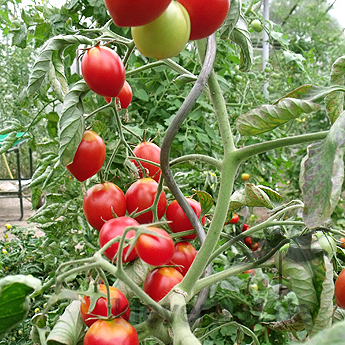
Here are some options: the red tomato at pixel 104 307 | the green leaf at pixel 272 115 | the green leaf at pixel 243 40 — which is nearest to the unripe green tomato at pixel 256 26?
the green leaf at pixel 243 40

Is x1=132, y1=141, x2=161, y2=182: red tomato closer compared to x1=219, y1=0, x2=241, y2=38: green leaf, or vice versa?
x1=219, y1=0, x2=241, y2=38: green leaf

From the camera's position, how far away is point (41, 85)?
1.47 ft

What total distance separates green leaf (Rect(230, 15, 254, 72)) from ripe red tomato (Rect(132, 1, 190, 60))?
0.57ft

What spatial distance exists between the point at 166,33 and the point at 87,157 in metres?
0.22

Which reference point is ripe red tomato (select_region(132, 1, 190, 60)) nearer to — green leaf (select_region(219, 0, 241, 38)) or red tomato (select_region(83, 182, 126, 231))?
green leaf (select_region(219, 0, 241, 38))

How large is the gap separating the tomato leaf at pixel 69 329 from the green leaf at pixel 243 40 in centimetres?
33

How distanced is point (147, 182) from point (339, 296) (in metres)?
0.25

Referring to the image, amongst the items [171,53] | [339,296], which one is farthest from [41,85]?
[339,296]

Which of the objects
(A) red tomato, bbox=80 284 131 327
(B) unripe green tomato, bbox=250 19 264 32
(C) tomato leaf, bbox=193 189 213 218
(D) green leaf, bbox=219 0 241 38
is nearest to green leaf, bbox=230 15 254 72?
(D) green leaf, bbox=219 0 241 38

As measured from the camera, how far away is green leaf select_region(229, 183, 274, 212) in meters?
0.46

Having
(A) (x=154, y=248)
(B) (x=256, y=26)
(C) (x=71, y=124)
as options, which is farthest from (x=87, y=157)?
(B) (x=256, y=26)

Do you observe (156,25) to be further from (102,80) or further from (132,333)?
(132,333)

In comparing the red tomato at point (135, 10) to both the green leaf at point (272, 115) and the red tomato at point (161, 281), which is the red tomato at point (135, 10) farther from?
the red tomato at point (161, 281)

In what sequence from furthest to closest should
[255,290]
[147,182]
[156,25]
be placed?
[255,290] → [147,182] → [156,25]
